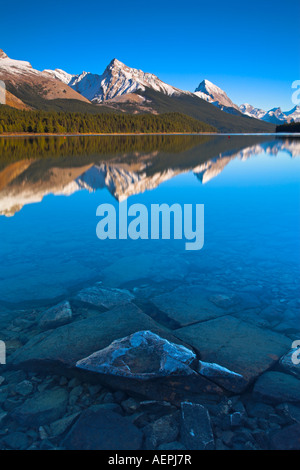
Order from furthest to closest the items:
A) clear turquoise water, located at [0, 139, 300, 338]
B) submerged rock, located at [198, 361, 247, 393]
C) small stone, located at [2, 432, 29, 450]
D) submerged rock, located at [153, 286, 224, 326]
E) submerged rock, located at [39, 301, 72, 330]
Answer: clear turquoise water, located at [0, 139, 300, 338]
submerged rock, located at [153, 286, 224, 326]
submerged rock, located at [39, 301, 72, 330]
submerged rock, located at [198, 361, 247, 393]
small stone, located at [2, 432, 29, 450]

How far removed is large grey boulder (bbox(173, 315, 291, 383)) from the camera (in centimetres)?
590

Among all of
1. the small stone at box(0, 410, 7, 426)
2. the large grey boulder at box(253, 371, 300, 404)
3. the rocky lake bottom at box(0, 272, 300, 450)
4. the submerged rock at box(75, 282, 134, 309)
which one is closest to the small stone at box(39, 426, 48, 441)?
the rocky lake bottom at box(0, 272, 300, 450)

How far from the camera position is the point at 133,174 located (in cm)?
3002

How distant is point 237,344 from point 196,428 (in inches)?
87.7

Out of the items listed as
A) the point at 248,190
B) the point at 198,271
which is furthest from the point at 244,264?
the point at 248,190

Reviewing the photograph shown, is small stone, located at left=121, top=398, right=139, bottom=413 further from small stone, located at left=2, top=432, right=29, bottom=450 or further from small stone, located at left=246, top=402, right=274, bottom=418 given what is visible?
small stone, located at left=246, top=402, right=274, bottom=418

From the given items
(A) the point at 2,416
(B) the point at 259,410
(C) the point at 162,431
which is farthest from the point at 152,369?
(A) the point at 2,416

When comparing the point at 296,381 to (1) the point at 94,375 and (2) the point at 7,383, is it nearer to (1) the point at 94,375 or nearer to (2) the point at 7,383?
(1) the point at 94,375

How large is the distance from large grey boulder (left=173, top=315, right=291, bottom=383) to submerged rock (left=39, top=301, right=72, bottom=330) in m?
2.55

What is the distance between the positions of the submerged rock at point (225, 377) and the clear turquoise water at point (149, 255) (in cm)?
287

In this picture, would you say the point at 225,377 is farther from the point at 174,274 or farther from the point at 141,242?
the point at 141,242

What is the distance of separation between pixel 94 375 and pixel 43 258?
6.60 meters

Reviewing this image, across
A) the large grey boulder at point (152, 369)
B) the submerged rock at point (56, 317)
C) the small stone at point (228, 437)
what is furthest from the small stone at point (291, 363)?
the submerged rock at point (56, 317)

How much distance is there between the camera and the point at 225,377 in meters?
5.48
